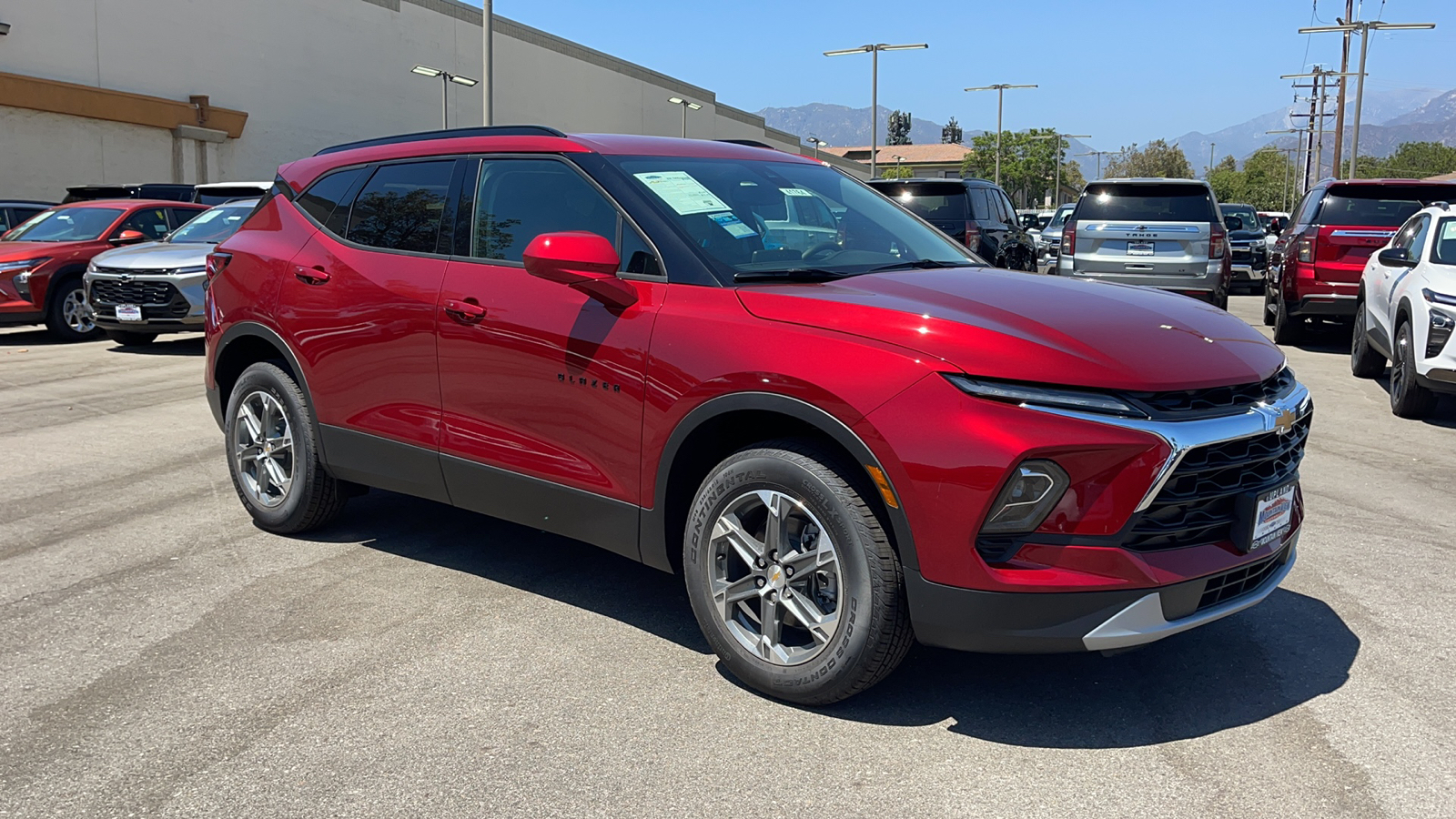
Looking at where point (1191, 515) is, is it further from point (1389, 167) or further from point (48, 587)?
point (1389, 167)

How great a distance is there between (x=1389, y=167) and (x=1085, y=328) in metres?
127

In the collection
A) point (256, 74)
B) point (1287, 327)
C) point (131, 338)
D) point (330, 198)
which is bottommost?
point (131, 338)

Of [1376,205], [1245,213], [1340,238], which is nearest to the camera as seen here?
[1340,238]

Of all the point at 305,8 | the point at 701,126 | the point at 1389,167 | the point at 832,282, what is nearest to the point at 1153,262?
the point at 832,282

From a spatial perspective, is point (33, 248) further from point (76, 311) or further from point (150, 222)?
point (150, 222)

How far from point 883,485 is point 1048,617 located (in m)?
0.57

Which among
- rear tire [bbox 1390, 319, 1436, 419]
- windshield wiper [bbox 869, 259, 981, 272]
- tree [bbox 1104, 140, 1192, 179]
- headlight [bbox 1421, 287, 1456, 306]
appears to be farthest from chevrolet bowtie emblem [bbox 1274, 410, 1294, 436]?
tree [bbox 1104, 140, 1192, 179]

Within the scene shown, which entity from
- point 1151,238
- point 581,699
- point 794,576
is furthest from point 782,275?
point 1151,238

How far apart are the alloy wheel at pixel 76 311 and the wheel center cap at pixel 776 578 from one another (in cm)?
1359

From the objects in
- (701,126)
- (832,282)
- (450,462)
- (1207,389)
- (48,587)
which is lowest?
(48,587)

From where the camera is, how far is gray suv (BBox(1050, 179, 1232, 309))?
43.8 ft

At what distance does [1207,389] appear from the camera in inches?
133

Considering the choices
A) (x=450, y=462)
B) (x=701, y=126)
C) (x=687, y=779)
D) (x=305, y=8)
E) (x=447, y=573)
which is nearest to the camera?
(x=687, y=779)

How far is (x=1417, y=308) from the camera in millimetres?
8688
